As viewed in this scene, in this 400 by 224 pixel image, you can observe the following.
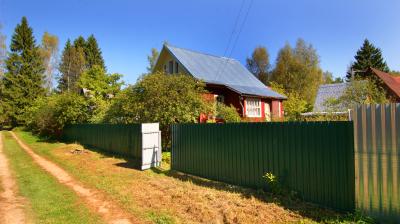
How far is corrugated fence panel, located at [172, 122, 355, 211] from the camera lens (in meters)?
5.46

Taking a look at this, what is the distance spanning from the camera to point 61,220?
5.79 metres

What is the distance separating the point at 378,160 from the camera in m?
4.86

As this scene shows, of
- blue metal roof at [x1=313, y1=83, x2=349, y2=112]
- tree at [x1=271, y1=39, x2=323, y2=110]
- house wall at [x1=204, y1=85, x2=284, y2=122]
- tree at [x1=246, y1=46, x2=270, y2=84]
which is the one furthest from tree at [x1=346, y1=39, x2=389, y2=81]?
house wall at [x1=204, y1=85, x2=284, y2=122]

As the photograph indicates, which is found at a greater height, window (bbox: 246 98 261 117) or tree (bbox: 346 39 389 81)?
tree (bbox: 346 39 389 81)

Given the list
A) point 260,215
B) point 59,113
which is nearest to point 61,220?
point 260,215

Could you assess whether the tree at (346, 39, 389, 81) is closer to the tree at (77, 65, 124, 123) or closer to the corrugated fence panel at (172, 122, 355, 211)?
the tree at (77, 65, 124, 123)

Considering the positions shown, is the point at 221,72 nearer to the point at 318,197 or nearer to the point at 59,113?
the point at 59,113

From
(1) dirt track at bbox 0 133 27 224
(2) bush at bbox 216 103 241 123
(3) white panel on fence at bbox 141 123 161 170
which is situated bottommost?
(1) dirt track at bbox 0 133 27 224

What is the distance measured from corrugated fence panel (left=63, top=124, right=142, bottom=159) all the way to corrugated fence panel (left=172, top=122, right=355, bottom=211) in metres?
4.49

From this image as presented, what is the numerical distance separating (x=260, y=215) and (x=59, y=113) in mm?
21274

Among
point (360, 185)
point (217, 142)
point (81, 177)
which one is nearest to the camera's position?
point (360, 185)

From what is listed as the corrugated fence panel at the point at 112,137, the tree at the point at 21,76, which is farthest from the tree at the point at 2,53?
the corrugated fence panel at the point at 112,137

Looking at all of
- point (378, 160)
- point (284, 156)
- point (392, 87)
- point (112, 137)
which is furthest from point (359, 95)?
point (378, 160)

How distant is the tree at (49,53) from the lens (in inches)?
1955
